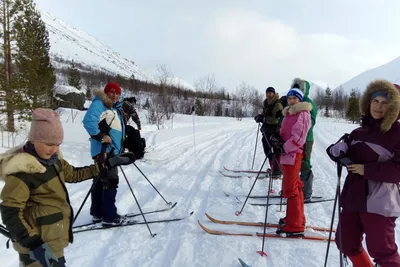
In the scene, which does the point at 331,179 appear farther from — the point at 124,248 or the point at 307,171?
the point at 124,248

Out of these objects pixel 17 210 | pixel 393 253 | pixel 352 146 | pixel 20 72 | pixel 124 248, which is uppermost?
pixel 20 72

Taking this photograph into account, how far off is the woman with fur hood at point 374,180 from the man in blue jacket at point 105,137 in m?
2.72

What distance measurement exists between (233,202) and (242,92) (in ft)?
173

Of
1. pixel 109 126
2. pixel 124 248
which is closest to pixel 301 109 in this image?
pixel 109 126

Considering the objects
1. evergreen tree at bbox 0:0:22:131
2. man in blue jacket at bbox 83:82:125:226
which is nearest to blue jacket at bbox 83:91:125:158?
man in blue jacket at bbox 83:82:125:226

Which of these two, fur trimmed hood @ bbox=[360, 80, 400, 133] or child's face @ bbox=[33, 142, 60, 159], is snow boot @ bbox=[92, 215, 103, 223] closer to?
child's face @ bbox=[33, 142, 60, 159]

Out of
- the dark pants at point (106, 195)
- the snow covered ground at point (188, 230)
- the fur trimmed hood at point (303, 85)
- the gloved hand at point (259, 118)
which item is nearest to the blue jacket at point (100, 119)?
the dark pants at point (106, 195)

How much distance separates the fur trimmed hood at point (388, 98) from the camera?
209 centimetres

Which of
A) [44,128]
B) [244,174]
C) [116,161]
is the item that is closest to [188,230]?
[116,161]

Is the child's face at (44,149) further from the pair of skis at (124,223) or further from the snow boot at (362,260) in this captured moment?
the snow boot at (362,260)

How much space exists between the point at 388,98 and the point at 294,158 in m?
1.56

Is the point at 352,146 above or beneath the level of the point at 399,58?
beneath

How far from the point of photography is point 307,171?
4883mm

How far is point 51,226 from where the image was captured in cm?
201
